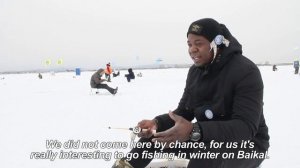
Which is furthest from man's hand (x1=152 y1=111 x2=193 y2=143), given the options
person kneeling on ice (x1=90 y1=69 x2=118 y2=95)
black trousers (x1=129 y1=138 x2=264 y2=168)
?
person kneeling on ice (x1=90 y1=69 x2=118 y2=95)

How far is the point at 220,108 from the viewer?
2.23m

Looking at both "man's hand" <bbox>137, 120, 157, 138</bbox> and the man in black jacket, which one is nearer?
the man in black jacket

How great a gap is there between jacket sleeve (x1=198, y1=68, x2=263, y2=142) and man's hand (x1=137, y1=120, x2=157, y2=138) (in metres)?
0.69

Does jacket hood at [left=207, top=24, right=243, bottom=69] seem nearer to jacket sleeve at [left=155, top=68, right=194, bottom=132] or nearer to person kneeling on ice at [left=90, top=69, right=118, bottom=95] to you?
jacket sleeve at [left=155, top=68, right=194, bottom=132]

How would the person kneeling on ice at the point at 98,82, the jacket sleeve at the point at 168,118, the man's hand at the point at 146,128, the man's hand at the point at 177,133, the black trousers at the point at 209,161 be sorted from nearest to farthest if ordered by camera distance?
the man's hand at the point at 177,133 → the black trousers at the point at 209,161 → the man's hand at the point at 146,128 → the jacket sleeve at the point at 168,118 → the person kneeling on ice at the point at 98,82

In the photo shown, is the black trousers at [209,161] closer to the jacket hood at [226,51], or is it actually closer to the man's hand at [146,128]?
the man's hand at [146,128]

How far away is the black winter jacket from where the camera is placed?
6.50 ft

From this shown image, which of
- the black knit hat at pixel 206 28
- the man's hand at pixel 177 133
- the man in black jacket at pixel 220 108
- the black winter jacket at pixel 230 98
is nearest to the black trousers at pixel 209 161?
the man in black jacket at pixel 220 108

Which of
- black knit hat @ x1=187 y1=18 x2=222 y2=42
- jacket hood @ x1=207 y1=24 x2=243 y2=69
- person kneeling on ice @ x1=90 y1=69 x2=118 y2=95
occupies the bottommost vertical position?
person kneeling on ice @ x1=90 y1=69 x2=118 y2=95

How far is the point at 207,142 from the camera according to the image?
2.03 metres

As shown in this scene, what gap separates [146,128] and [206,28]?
941mm

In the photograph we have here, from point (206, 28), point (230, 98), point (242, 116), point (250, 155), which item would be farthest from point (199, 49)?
point (250, 155)

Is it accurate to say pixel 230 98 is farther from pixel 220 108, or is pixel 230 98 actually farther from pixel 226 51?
pixel 226 51

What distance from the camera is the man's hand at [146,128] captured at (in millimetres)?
2555
